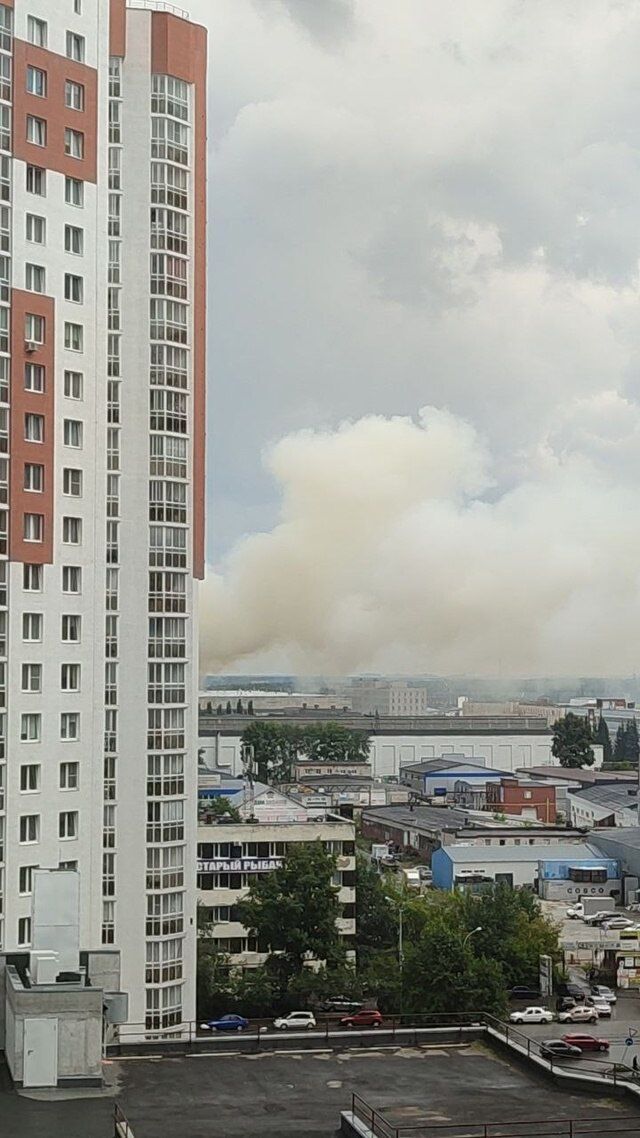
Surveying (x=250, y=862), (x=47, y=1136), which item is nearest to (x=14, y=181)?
(x=47, y=1136)

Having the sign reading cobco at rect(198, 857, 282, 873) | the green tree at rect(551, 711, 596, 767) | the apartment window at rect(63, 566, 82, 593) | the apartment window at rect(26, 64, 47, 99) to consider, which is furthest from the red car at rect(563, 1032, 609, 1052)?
the green tree at rect(551, 711, 596, 767)

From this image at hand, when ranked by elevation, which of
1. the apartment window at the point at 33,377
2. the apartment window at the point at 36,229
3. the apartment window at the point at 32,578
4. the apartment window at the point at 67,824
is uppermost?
the apartment window at the point at 36,229

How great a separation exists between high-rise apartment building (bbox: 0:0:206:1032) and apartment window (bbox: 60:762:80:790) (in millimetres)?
27

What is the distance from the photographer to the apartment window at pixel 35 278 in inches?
746

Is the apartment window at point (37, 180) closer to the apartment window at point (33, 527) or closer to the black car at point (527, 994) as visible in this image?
the apartment window at point (33, 527)

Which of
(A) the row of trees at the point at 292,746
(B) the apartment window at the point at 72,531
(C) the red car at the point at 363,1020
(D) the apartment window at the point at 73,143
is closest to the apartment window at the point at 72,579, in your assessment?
(B) the apartment window at the point at 72,531

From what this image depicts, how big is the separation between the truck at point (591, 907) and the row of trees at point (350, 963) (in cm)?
1022

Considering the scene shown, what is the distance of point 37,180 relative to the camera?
19062 millimetres

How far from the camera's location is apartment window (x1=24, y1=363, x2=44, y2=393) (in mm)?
19031

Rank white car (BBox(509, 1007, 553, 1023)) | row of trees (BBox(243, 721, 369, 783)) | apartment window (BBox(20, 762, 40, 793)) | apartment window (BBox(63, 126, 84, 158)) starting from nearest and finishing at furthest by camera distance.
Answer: apartment window (BBox(20, 762, 40, 793)) → apartment window (BBox(63, 126, 84, 158)) → white car (BBox(509, 1007, 553, 1023)) → row of trees (BBox(243, 721, 369, 783))

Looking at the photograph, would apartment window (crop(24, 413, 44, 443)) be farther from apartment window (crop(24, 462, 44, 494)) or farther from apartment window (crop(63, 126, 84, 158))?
apartment window (crop(63, 126, 84, 158))

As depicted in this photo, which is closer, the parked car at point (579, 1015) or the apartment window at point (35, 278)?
the apartment window at point (35, 278)

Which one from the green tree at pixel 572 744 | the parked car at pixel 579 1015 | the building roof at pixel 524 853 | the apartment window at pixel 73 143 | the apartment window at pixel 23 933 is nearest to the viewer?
the apartment window at pixel 23 933

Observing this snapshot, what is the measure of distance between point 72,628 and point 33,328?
409 cm
